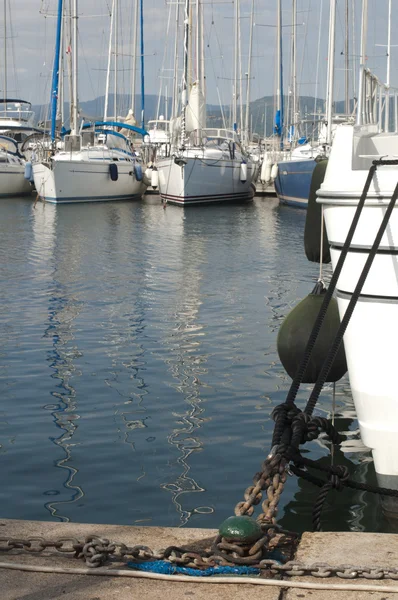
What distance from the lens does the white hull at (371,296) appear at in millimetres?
5582

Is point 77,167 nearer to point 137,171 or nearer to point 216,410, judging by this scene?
point 137,171

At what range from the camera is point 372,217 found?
5.63 meters

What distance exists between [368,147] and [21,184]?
43.3 metres

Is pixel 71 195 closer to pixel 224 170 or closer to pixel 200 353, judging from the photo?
pixel 224 170

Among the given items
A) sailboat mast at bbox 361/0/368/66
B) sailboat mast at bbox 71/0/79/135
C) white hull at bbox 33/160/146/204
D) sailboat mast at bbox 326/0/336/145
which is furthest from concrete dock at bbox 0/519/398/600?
sailboat mast at bbox 71/0/79/135

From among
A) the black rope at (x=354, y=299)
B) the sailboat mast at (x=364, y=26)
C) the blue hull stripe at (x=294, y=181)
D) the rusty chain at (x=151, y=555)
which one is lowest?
the rusty chain at (x=151, y=555)

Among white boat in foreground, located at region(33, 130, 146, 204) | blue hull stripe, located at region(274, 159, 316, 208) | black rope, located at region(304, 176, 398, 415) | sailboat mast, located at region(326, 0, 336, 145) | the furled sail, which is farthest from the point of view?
the furled sail

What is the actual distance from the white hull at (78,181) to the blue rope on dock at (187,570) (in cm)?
3811

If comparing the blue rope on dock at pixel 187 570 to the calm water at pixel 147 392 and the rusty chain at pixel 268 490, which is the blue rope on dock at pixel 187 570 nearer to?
the rusty chain at pixel 268 490

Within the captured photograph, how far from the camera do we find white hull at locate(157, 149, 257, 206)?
4066 centimetres

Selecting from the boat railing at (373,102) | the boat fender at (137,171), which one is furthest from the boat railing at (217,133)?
the boat railing at (373,102)

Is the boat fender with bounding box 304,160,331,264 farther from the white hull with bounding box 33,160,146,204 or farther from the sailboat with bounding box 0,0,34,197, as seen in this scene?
the sailboat with bounding box 0,0,34,197

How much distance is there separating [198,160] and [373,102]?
32.6 meters

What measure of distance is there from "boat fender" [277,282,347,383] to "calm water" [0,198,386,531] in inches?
26.3
